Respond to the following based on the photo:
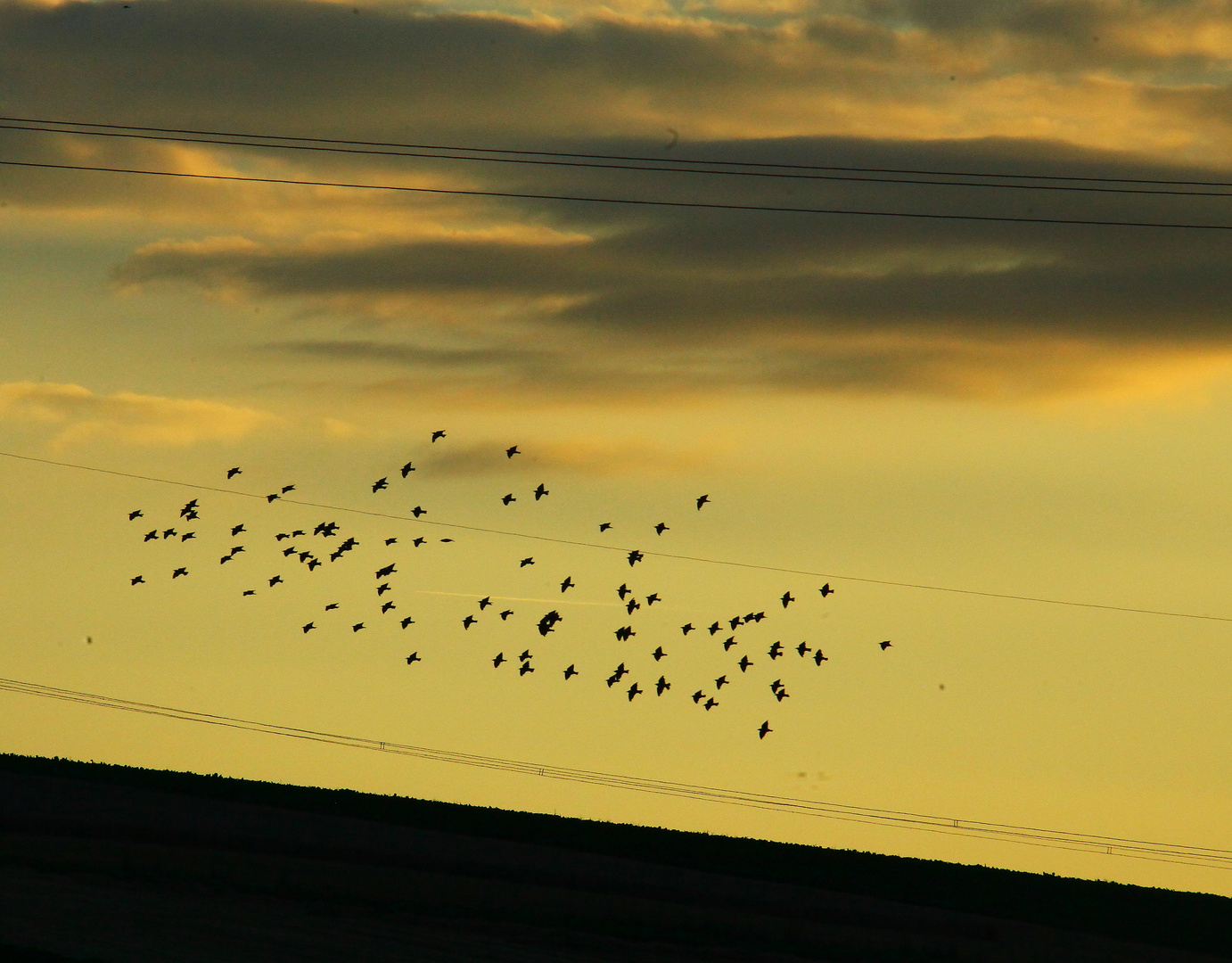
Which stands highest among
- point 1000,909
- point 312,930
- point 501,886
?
point 1000,909

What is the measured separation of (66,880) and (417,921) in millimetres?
10755

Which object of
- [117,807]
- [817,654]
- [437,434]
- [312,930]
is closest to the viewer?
[437,434]

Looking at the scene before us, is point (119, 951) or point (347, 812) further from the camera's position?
point (347, 812)

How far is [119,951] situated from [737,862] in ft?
172

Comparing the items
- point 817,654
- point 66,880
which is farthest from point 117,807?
point 817,654

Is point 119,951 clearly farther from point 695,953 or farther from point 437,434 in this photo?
point 695,953

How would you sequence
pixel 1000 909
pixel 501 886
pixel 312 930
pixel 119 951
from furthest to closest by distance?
pixel 1000 909, pixel 501 886, pixel 312 930, pixel 119 951

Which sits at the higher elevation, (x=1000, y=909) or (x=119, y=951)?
(x=1000, y=909)

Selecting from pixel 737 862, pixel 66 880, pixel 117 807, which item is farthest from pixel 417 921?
pixel 737 862

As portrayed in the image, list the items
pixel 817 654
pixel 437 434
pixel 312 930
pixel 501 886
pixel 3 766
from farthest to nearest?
1. pixel 3 766
2. pixel 501 886
3. pixel 817 654
4. pixel 312 930
5. pixel 437 434

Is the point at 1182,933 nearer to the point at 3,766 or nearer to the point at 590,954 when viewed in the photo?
the point at 590,954

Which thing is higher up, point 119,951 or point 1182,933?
point 1182,933

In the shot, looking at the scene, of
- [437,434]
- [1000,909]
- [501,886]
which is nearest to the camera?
[437,434]

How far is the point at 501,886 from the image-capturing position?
69750 mm
